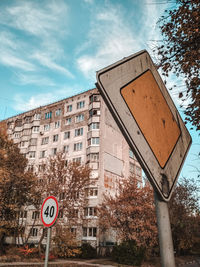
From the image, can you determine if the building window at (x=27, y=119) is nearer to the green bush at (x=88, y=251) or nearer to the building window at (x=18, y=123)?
the building window at (x=18, y=123)

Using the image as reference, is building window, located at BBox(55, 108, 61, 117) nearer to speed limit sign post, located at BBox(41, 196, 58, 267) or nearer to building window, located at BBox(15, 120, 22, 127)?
building window, located at BBox(15, 120, 22, 127)

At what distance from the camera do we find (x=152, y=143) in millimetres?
1508

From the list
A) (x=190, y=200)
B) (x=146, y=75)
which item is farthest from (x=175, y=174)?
(x=190, y=200)

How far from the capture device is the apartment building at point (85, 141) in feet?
114

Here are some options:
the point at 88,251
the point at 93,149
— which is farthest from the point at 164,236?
the point at 93,149

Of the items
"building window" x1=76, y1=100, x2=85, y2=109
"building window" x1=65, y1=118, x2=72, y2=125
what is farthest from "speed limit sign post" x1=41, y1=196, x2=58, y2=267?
"building window" x1=65, y1=118, x2=72, y2=125

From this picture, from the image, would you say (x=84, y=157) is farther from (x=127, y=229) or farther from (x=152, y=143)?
(x=152, y=143)

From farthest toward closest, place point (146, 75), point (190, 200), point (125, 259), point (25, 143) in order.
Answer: point (25, 143)
point (190, 200)
point (125, 259)
point (146, 75)

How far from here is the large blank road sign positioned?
4.56 ft

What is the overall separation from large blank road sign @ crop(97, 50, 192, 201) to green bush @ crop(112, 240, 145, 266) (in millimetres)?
24361

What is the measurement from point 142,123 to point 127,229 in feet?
86.8

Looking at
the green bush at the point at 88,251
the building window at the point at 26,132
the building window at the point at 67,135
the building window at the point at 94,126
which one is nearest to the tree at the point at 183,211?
the green bush at the point at 88,251

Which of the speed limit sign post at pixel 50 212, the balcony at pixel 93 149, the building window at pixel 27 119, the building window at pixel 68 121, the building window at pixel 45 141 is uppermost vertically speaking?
the building window at pixel 27 119

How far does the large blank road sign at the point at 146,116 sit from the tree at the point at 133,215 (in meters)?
24.3
